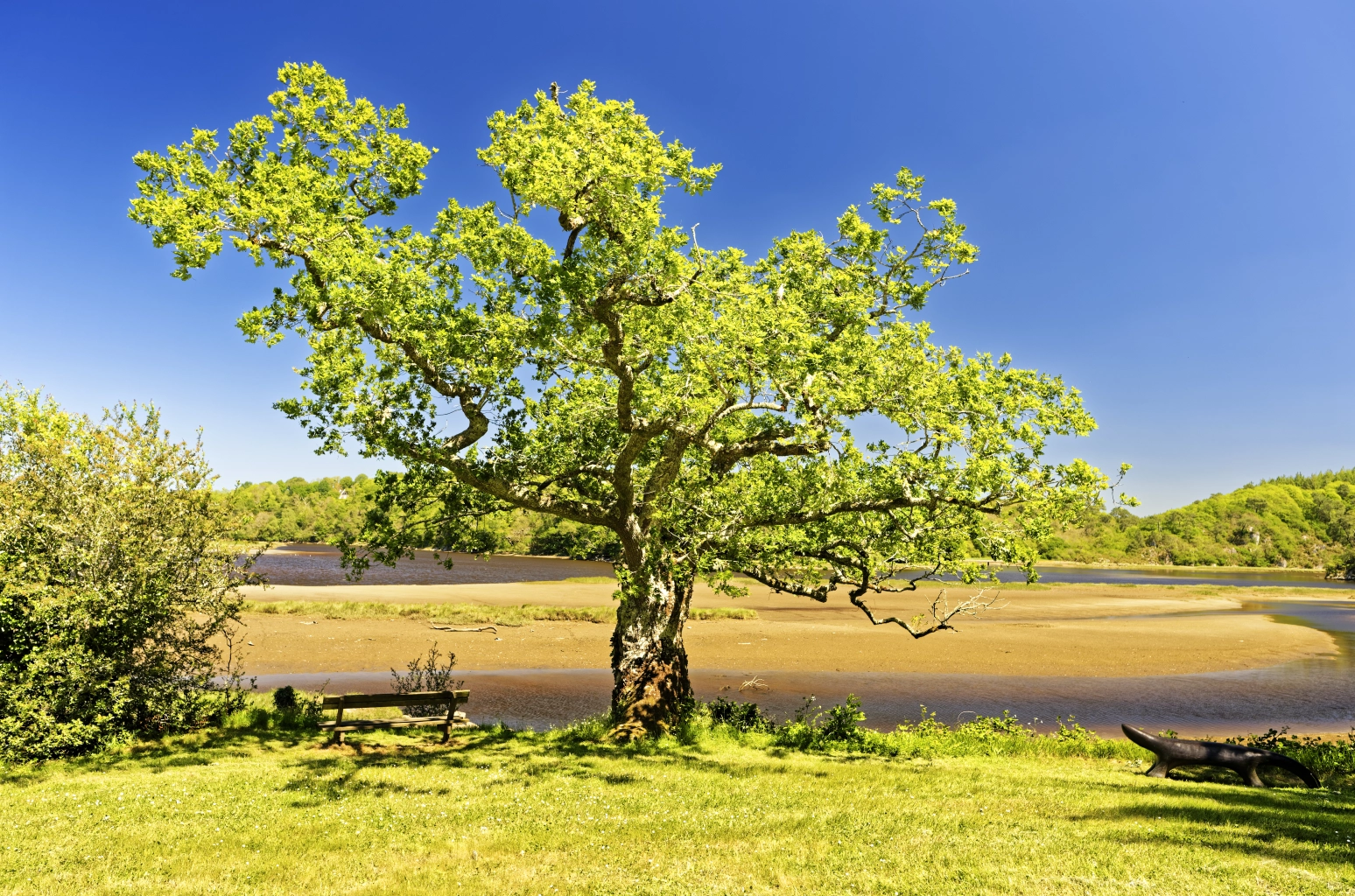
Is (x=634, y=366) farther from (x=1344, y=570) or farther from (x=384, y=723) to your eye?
(x=1344, y=570)

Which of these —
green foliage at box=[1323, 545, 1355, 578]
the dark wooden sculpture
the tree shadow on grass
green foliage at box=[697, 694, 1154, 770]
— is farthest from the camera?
green foliage at box=[1323, 545, 1355, 578]

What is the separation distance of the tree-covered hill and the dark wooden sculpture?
160 meters

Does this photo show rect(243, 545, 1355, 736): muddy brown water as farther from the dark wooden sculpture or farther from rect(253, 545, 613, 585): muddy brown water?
rect(253, 545, 613, 585): muddy brown water

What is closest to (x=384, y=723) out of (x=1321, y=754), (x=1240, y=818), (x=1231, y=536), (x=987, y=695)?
(x=1240, y=818)

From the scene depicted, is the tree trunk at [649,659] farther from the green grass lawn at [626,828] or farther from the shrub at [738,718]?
the green grass lawn at [626,828]

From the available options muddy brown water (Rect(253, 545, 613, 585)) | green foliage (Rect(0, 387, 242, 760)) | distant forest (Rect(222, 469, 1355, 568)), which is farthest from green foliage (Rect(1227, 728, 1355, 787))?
distant forest (Rect(222, 469, 1355, 568))

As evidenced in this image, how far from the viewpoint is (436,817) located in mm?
8914

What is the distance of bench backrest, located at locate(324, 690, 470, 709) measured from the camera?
14.0 m

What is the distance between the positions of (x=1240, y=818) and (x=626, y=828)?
7623 millimetres

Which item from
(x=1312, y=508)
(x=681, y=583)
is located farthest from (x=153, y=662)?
(x=1312, y=508)

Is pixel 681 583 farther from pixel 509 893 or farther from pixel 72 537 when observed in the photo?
pixel 72 537

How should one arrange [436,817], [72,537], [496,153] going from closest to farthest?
1. [436,817]
2. [496,153]
3. [72,537]

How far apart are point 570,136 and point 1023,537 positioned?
9.93m

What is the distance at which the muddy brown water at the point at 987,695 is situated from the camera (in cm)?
2227
